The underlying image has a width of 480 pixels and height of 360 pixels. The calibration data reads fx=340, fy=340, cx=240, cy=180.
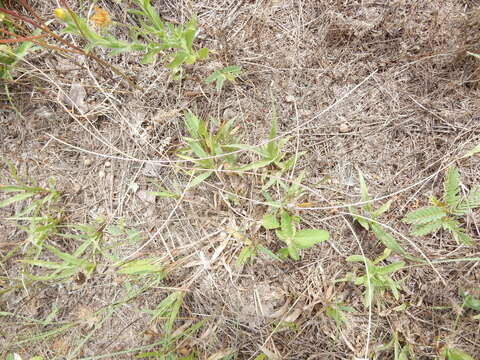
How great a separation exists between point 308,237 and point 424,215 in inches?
20.4

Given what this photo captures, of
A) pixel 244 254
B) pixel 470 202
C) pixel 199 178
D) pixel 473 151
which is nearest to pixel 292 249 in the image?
pixel 244 254

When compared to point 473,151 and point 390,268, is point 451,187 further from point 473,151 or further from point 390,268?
point 390,268

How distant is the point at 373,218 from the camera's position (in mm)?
1546

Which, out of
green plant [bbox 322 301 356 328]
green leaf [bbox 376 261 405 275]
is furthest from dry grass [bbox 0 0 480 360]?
green leaf [bbox 376 261 405 275]

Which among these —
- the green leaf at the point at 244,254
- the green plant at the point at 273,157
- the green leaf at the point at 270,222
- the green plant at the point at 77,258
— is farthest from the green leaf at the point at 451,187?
the green plant at the point at 77,258

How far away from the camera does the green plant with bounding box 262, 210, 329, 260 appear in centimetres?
143

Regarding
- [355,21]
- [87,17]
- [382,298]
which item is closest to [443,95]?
[355,21]

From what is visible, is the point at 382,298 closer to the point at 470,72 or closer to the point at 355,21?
the point at 470,72

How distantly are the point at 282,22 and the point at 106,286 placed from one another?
1594 mm

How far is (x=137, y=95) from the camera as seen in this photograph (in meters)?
1.77

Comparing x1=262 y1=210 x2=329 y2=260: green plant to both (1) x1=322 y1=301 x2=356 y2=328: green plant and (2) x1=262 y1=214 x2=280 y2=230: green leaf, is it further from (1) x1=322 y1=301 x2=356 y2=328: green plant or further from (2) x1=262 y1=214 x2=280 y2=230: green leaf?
(1) x1=322 y1=301 x2=356 y2=328: green plant

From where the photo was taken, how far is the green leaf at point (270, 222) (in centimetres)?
150

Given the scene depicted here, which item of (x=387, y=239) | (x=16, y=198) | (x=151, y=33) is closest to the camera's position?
(x=151, y=33)

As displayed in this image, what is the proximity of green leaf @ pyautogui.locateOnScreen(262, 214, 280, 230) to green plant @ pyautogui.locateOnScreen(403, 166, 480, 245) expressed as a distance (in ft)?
1.84
